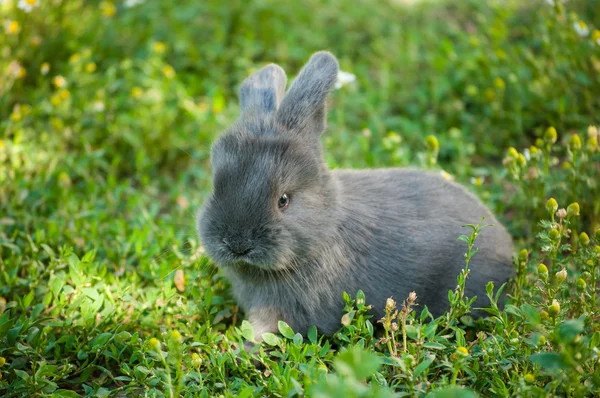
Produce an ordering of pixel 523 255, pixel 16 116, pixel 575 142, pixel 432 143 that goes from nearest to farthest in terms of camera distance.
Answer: pixel 523 255, pixel 575 142, pixel 432 143, pixel 16 116

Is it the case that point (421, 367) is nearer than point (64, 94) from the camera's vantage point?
Yes

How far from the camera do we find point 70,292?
4.14 m

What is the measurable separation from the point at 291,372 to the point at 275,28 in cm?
525

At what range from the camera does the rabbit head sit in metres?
3.66

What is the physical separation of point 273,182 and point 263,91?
0.89 metres

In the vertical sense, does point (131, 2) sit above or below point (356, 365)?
above

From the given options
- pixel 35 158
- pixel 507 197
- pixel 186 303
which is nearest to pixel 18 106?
pixel 35 158

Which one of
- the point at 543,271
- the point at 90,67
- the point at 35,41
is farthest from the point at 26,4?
the point at 543,271

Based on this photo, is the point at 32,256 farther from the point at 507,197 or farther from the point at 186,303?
the point at 507,197

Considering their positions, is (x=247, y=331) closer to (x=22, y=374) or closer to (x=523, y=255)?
(x=22, y=374)

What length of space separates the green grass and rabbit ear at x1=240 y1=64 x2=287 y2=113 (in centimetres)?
107

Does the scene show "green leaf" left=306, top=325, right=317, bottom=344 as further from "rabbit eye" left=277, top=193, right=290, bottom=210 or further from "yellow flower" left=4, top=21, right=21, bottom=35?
"yellow flower" left=4, top=21, right=21, bottom=35

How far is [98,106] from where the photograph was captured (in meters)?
6.05

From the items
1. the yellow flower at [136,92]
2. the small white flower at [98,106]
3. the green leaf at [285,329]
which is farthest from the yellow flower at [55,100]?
the green leaf at [285,329]
